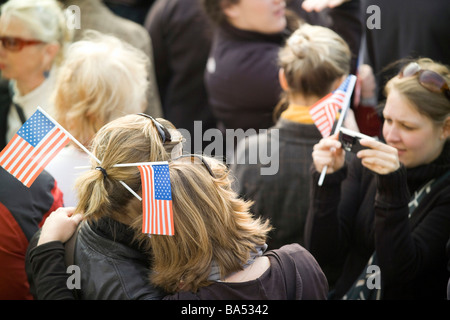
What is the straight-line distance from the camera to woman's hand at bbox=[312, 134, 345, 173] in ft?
8.99

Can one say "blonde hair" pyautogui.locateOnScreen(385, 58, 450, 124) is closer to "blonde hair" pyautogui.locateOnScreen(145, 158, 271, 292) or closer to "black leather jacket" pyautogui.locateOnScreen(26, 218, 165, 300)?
"blonde hair" pyautogui.locateOnScreen(145, 158, 271, 292)

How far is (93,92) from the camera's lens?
10.2 ft

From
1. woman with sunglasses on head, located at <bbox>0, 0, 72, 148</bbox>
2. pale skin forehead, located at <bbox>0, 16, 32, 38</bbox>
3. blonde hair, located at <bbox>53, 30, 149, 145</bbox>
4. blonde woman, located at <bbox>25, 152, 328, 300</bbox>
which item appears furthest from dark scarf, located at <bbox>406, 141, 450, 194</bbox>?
pale skin forehead, located at <bbox>0, 16, 32, 38</bbox>

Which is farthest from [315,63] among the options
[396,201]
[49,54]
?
[49,54]

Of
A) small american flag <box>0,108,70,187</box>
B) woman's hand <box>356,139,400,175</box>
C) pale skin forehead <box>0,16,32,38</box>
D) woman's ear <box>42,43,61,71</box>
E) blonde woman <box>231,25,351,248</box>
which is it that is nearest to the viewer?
small american flag <box>0,108,70,187</box>

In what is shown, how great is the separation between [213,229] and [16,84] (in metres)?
2.46

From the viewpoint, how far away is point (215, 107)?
170 inches

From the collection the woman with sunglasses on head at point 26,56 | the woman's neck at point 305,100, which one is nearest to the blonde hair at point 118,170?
the woman's neck at point 305,100

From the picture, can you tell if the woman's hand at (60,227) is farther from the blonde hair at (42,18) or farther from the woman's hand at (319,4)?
the woman's hand at (319,4)

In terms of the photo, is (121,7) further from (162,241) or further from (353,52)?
(162,241)

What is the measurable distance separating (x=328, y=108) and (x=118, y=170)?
3.85ft

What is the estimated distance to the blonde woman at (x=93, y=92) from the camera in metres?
3.08

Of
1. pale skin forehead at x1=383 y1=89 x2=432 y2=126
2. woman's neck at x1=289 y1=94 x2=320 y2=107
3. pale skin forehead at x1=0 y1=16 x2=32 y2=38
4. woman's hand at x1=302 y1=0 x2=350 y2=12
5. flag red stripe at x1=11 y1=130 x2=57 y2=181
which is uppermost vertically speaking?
woman's hand at x1=302 y1=0 x2=350 y2=12

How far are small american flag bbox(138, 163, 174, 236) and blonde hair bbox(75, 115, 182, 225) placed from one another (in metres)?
0.14
